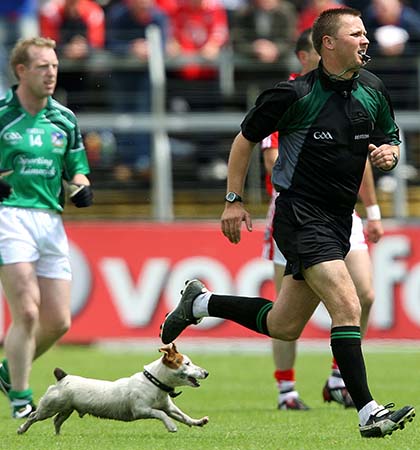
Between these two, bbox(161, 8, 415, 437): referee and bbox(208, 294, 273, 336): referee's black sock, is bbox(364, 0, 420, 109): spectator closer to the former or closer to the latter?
bbox(208, 294, 273, 336): referee's black sock

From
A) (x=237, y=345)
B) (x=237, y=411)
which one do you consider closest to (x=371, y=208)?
(x=237, y=411)

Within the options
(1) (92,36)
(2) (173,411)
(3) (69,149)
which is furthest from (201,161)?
(2) (173,411)

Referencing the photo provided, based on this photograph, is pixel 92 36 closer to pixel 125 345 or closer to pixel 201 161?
pixel 201 161

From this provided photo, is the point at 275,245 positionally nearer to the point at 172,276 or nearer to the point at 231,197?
the point at 231,197

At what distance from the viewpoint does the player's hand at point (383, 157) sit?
25.2 feet

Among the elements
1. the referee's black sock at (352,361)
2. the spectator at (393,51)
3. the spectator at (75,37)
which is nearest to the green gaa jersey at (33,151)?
the referee's black sock at (352,361)

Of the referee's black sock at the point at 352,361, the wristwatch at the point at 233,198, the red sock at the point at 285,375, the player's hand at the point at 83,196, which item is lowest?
the red sock at the point at 285,375

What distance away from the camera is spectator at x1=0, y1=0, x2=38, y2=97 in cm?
1730

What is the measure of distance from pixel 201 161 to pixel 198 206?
600 mm

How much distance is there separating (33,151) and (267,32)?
27.8 feet

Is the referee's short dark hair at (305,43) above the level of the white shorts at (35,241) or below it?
above

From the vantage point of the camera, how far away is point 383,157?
7691mm

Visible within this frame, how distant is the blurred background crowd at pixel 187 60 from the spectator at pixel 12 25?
1cm

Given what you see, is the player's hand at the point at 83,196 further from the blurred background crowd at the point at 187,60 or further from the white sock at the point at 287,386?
the blurred background crowd at the point at 187,60
